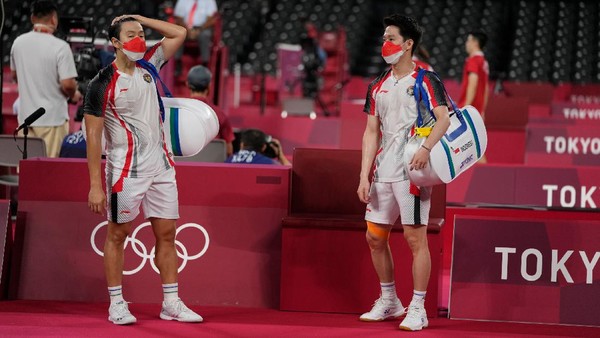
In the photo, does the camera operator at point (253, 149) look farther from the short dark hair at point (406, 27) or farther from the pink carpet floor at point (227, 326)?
the short dark hair at point (406, 27)

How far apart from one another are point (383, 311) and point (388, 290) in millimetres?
125

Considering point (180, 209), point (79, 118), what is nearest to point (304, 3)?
point (79, 118)

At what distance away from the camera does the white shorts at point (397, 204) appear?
5.34 metres

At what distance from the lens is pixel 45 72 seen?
7840mm

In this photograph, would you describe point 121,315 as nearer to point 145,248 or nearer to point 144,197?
point 144,197

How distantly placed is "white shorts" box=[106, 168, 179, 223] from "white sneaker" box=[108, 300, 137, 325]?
0.47 meters

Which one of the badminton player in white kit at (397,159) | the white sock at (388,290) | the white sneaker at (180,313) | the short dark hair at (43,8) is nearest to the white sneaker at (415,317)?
the badminton player in white kit at (397,159)

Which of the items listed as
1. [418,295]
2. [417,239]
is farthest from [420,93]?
[418,295]

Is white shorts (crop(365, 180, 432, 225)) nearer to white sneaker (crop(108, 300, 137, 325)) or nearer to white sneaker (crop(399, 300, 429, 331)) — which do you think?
white sneaker (crop(399, 300, 429, 331))

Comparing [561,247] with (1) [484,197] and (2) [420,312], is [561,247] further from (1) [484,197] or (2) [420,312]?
(1) [484,197]

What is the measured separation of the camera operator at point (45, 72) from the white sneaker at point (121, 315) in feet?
9.24

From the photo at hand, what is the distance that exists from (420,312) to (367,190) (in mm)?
710

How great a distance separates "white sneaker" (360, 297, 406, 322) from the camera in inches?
221

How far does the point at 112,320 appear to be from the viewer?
5457 millimetres
